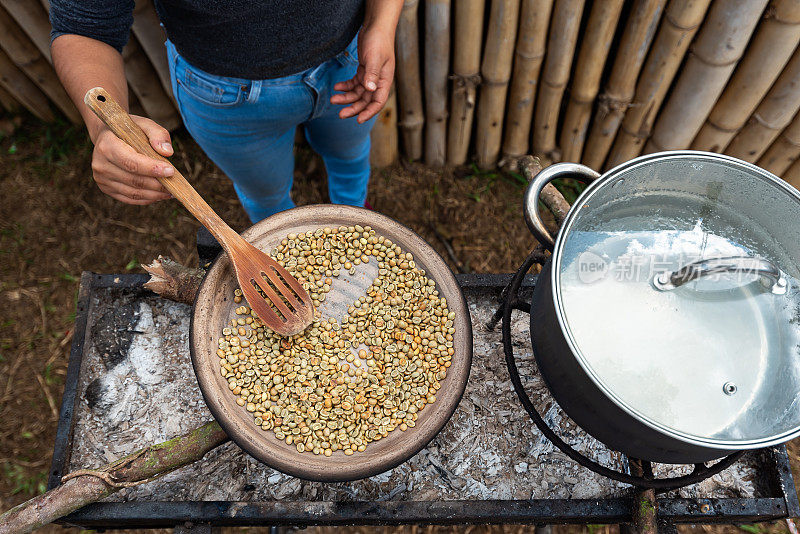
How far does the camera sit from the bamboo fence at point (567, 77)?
200 cm

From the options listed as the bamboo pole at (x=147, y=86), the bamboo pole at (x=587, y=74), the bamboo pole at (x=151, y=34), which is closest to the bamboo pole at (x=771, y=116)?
the bamboo pole at (x=587, y=74)

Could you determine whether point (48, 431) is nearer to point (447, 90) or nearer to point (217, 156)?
point (217, 156)

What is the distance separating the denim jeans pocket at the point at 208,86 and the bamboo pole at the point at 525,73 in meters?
→ 1.23

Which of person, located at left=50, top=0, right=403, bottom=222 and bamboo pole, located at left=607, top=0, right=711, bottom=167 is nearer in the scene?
person, located at left=50, top=0, right=403, bottom=222

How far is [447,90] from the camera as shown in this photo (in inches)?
101

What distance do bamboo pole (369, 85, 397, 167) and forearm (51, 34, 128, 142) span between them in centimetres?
135

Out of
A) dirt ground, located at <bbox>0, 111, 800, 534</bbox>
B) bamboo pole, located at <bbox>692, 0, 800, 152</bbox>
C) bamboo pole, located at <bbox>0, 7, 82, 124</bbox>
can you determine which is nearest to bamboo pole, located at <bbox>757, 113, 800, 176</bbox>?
bamboo pole, located at <bbox>692, 0, 800, 152</bbox>

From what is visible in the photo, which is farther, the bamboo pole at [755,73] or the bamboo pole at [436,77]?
the bamboo pole at [436,77]

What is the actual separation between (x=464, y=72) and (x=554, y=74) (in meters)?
0.39

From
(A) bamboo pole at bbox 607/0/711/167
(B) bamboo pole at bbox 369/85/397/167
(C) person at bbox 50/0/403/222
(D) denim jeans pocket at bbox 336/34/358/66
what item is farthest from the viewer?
(B) bamboo pole at bbox 369/85/397/167

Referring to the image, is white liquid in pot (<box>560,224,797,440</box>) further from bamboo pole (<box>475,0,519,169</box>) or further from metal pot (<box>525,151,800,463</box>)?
bamboo pole (<box>475,0,519,169</box>)

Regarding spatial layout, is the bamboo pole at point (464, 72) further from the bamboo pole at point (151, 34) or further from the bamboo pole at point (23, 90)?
the bamboo pole at point (23, 90)

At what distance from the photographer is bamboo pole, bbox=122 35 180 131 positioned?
99.0 inches

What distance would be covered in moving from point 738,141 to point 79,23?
2.52m
